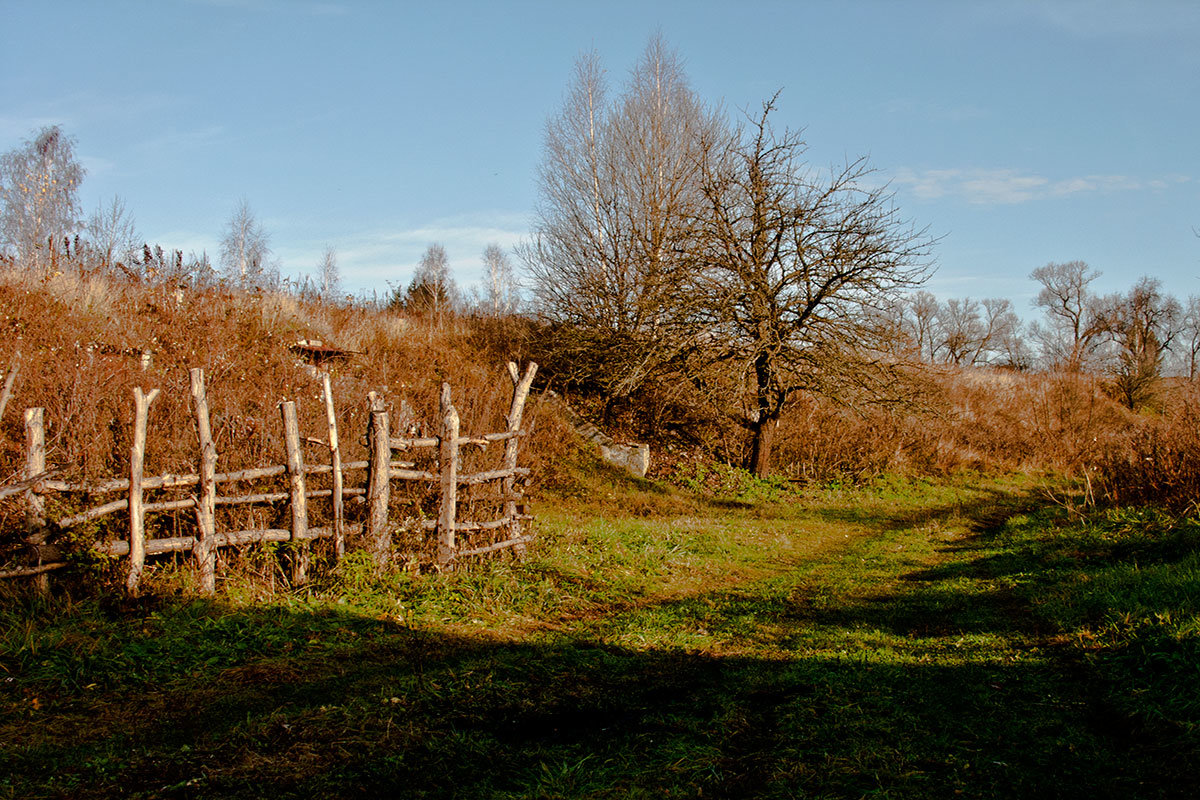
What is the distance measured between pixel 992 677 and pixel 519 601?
4.32m

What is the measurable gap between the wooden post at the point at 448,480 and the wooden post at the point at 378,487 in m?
0.66

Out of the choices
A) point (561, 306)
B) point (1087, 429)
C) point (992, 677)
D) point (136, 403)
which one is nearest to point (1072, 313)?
point (1087, 429)

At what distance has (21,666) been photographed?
16.1 ft

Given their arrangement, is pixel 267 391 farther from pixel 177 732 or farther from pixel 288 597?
pixel 177 732

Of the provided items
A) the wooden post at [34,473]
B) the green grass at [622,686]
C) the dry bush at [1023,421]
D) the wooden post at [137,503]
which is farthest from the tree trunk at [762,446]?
the wooden post at [34,473]

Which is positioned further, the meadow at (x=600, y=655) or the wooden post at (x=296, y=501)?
the wooden post at (x=296, y=501)

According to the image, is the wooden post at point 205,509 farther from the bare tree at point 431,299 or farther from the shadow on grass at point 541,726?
the bare tree at point 431,299

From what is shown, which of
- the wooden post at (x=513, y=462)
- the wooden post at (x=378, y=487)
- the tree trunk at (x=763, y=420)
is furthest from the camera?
the tree trunk at (x=763, y=420)

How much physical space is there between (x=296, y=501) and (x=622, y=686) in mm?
3845

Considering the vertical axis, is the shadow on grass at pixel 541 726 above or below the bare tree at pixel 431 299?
below

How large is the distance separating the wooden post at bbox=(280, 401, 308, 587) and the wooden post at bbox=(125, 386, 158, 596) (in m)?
1.20

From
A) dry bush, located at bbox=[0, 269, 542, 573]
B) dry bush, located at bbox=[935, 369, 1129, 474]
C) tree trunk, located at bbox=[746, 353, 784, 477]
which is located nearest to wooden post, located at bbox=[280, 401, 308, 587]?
dry bush, located at bbox=[0, 269, 542, 573]

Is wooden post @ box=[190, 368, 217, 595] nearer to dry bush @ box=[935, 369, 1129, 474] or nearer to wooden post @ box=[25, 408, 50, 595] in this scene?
wooden post @ box=[25, 408, 50, 595]

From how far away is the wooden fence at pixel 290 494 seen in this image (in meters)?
5.79
